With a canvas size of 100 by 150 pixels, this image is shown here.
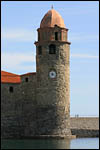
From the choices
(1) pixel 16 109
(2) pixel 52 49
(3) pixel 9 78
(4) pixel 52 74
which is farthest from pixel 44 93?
(2) pixel 52 49

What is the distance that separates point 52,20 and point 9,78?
260 inches

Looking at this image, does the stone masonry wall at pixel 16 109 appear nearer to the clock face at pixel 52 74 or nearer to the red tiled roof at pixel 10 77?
the red tiled roof at pixel 10 77

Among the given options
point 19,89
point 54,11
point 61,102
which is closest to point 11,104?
point 19,89

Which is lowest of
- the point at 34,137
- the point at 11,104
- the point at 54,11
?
the point at 34,137

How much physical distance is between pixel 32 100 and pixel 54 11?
839 cm

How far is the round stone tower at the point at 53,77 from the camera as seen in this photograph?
152 feet

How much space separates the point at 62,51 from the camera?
155ft

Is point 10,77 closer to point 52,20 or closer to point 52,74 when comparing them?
point 52,74

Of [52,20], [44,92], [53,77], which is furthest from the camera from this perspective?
[52,20]

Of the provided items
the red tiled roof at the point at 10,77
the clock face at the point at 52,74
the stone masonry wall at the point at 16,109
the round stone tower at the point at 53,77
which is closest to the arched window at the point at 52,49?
the round stone tower at the point at 53,77

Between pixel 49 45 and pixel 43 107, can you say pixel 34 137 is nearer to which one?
pixel 43 107

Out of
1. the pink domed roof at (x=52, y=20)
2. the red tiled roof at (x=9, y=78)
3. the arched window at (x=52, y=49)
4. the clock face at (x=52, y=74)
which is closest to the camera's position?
the clock face at (x=52, y=74)

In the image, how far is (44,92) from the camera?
46656 mm

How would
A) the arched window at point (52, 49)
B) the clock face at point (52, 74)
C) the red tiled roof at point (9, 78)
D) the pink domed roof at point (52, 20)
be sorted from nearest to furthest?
the clock face at point (52, 74) < the arched window at point (52, 49) < the pink domed roof at point (52, 20) < the red tiled roof at point (9, 78)
